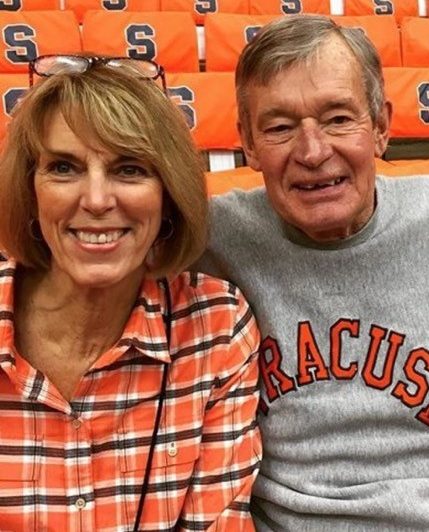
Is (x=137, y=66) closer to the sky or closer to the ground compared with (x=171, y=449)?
closer to the sky

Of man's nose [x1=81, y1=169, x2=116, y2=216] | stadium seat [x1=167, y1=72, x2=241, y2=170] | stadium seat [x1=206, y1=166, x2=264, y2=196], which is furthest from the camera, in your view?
stadium seat [x1=167, y1=72, x2=241, y2=170]

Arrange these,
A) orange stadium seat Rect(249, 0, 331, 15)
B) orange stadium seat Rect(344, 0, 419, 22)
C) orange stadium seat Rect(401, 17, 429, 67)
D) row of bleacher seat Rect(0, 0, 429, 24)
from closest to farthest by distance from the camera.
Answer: row of bleacher seat Rect(0, 0, 429, 24)
orange stadium seat Rect(401, 17, 429, 67)
orange stadium seat Rect(249, 0, 331, 15)
orange stadium seat Rect(344, 0, 419, 22)

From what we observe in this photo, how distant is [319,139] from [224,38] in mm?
2226

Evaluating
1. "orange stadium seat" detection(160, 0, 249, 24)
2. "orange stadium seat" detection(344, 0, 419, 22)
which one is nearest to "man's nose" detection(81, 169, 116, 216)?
"orange stadium seat" detection(160, 0, 249, 24)

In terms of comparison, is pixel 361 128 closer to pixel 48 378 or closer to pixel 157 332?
pixel 157 332

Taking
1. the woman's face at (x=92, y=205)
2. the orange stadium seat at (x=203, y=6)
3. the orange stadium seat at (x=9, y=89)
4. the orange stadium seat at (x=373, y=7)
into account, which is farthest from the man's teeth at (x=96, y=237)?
the orange stadium seat at (x=373, y=7)

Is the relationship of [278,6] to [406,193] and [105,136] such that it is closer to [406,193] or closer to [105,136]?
[406,193]

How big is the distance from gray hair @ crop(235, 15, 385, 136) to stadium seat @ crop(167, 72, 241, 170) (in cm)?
170

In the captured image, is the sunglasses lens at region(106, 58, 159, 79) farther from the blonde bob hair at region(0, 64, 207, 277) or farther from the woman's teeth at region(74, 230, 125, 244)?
the woman's teeth at region(74, 230, 125, 244)

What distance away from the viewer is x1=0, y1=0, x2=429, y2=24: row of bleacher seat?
326 cm

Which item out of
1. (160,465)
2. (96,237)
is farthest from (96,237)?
(160,465)

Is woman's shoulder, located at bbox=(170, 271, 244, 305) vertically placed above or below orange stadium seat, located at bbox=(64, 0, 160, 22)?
below

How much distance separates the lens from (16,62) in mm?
2885

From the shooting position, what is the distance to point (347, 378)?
107 cm
